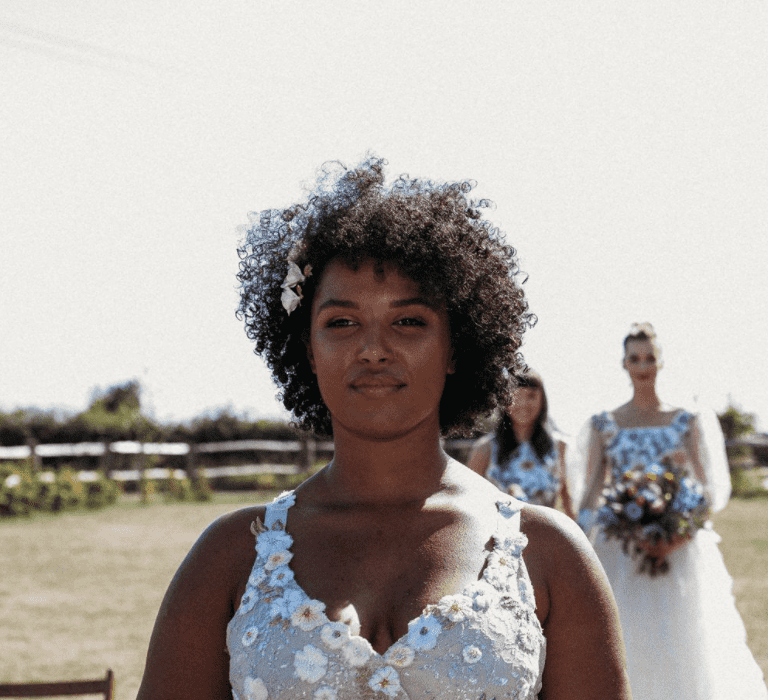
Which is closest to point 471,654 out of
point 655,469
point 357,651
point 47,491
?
point 357,651

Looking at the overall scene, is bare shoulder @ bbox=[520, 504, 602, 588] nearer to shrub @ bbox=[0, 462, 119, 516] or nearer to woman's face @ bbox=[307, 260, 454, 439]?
woman's face @ bbox=[307, 260, 454, 439]

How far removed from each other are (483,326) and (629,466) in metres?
4.70

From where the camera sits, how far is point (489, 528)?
2084mm

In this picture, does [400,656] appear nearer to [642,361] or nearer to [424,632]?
[424,632]

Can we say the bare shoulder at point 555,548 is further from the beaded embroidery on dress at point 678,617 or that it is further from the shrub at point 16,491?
the shrub at point 16,491

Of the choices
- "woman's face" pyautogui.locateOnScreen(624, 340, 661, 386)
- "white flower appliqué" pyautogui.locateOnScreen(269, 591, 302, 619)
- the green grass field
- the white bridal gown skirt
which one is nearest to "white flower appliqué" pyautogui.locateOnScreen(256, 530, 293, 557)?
"white flower appliqué" pyautogui.locateOnScreen(269, 591, 302, 619)

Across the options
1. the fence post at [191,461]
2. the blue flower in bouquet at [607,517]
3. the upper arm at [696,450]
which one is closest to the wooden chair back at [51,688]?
the blue flower in bouquet at [607,517]

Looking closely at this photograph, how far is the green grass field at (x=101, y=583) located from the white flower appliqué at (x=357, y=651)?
18.0 ft

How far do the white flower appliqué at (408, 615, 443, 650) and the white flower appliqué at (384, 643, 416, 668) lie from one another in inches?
0.6

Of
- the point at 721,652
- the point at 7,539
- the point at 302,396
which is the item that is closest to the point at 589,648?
the point at 302,396

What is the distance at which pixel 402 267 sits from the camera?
218 centimetres

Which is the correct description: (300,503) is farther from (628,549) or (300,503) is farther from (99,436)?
(99,436)

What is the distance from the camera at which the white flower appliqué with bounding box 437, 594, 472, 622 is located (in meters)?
1.90

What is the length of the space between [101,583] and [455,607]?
1098cm
